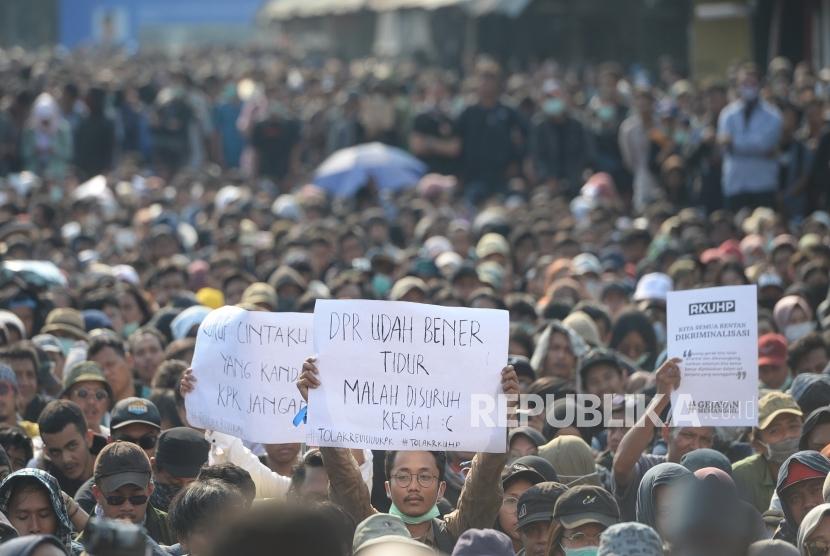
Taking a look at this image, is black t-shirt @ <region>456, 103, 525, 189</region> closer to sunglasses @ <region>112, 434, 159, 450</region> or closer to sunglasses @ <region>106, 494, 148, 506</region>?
sunglasses @ <region>112, 434, 159, 450</region>

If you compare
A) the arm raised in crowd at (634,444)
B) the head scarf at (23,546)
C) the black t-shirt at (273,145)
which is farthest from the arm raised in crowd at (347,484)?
the black t-shirt at (273,145)

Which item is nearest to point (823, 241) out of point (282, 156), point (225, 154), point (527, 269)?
point (527, 269)

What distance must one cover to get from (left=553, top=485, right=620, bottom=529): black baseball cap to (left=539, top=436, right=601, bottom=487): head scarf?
1.18 meters

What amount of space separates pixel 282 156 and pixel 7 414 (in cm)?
1739

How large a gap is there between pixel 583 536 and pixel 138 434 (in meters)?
2.64

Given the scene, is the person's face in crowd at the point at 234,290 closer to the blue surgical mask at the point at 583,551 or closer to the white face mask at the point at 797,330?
the white face mask at the point at 797,330

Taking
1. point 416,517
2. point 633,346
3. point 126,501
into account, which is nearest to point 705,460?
point 416,517

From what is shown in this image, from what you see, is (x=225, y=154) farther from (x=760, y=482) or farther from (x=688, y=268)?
(x=760, y=482)

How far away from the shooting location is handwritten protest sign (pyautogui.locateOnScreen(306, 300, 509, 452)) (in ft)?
24.8

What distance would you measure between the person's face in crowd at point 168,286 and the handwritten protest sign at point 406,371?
7.00 metres

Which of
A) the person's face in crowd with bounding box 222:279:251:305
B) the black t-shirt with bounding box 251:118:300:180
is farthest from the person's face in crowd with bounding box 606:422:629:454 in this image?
the black t-shirt with bounding box 251:118:300:180

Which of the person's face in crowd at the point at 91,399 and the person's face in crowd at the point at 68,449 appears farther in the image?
the person's face in crowd at the point at 91,399

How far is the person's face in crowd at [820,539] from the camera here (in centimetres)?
677

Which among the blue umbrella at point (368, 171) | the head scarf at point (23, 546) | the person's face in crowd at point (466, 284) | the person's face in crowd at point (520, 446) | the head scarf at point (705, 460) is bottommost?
the head scarf at point (23, 546)
